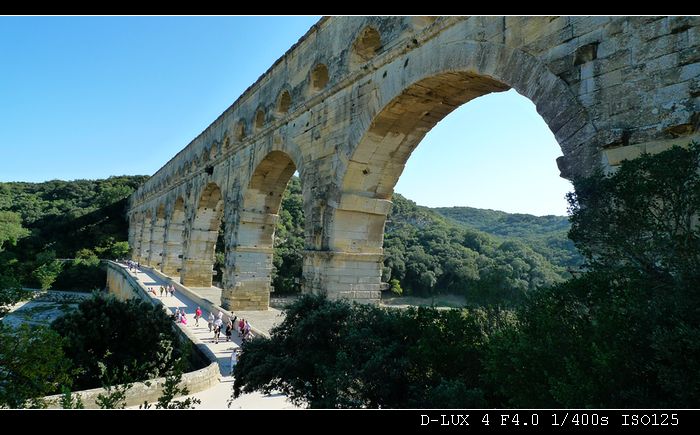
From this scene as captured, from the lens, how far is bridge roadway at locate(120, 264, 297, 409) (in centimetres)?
657

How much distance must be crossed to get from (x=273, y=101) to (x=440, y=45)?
6.84 meters

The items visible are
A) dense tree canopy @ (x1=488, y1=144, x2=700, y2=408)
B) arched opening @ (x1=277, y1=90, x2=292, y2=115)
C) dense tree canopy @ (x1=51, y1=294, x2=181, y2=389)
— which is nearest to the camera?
dense tree canopy @ (x1=488, y1=144, x2=700, y2=408)

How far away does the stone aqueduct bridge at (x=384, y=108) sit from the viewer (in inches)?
153

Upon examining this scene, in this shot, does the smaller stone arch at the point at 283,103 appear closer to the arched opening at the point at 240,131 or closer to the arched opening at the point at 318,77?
the arched opening at the point at 318,77

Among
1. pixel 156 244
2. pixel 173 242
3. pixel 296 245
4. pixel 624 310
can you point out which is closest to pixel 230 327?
pixel 624 310

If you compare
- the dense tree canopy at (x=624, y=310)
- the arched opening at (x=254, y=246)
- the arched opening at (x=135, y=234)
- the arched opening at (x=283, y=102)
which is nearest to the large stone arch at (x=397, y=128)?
the dense tree canopy at (x=624, y=310)

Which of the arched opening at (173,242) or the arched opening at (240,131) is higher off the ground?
the arched opening at (240,131)

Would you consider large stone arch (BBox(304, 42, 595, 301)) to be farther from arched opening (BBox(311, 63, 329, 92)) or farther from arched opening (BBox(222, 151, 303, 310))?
arched opening (BBox(222, 151, 303, 310))

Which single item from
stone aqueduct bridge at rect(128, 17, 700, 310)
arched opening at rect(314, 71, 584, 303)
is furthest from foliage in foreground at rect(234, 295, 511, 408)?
arched opening at rect(314, 71, 584, 303)

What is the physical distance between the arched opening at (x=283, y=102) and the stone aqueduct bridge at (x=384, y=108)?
6 cm

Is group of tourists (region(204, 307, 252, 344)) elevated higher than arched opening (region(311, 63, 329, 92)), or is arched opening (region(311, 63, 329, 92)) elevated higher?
arched opening (region(311, 63, 329, 92))

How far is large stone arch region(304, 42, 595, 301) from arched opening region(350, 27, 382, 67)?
1.26 meters

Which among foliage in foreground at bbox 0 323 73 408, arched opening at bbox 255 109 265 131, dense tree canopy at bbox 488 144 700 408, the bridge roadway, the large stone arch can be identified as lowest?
the bridge roadway
